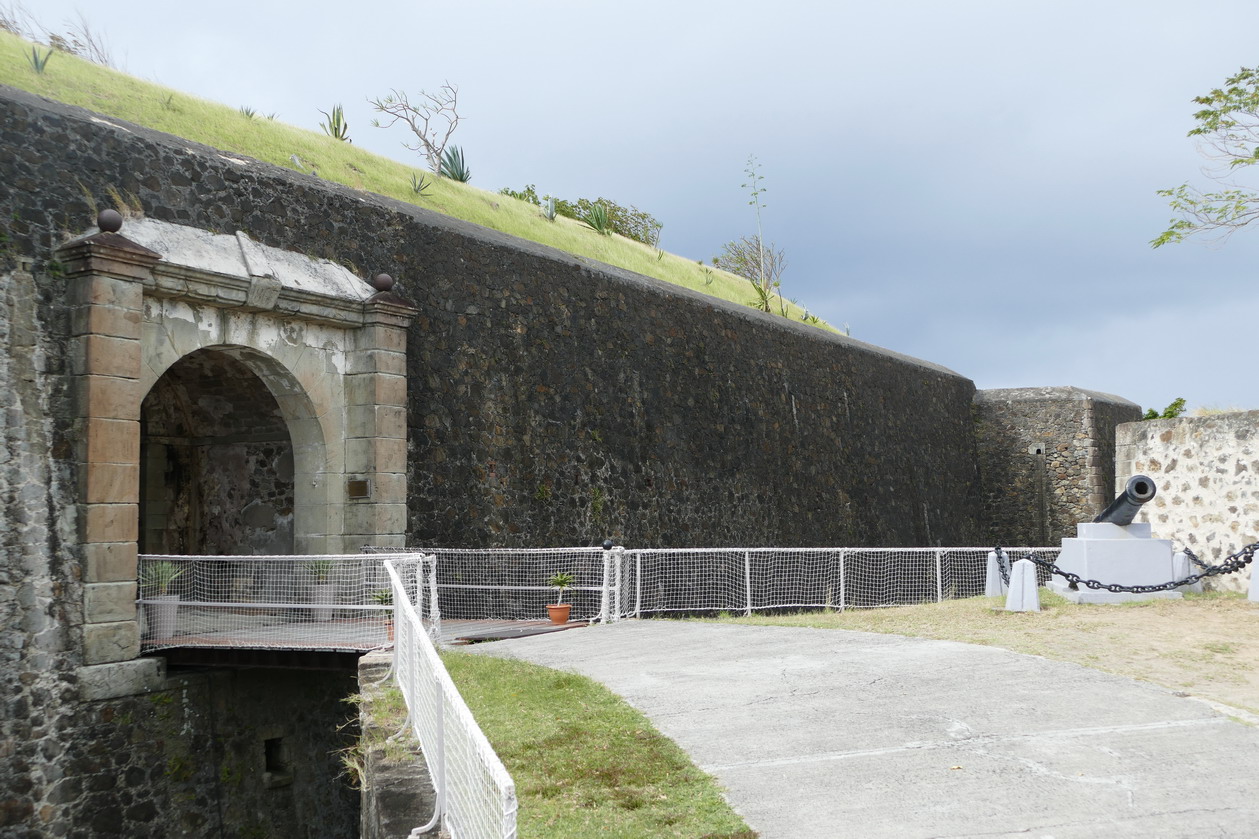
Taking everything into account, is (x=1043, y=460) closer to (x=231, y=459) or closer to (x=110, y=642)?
(x=231, y=459)

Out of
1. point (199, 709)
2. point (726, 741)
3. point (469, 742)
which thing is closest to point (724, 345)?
point (199, 709)

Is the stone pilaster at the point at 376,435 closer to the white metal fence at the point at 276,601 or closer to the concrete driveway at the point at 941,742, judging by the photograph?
the white metal fence at the point at 276,601

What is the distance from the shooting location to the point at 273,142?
15391 millimetres

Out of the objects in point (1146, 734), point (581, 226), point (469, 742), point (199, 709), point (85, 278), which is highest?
point (581, 226)

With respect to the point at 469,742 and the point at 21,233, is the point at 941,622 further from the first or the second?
the point at 21,233

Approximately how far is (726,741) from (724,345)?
12568 mm

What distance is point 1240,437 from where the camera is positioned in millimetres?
12758

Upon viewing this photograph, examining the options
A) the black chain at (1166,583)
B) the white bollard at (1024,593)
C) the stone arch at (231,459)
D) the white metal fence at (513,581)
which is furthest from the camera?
the white metal fence at (513,581)

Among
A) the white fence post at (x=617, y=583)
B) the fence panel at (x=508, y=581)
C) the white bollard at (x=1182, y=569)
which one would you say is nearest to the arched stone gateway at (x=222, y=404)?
the fence panel at (x=508, y=581)

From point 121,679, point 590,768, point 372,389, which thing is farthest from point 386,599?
point 590,768

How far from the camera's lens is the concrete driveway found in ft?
13.4

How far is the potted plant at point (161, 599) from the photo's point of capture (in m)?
8.66

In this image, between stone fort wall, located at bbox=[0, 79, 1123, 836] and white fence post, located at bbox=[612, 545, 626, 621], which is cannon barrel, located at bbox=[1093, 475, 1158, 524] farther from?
stone fort wall, located at bbox=[0, 79, 1123, 836]

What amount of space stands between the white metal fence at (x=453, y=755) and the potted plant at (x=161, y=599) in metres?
3.66
